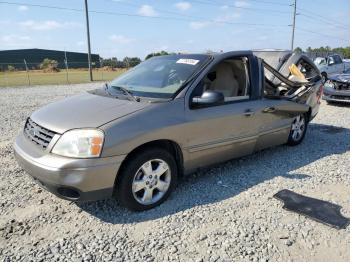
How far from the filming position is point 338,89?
11.2 metres

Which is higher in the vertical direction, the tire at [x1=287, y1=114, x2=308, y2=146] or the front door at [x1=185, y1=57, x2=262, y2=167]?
the front door at [x1=185, y1=57, x2=262, y2=167]

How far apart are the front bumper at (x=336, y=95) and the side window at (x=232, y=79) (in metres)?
7.48

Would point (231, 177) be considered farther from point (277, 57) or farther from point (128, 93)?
point (277, 57)

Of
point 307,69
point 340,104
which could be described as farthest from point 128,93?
point 340,104

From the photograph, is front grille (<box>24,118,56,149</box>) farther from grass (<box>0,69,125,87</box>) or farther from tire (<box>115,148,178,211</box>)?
grass (<box>0,69,125,87</box>)

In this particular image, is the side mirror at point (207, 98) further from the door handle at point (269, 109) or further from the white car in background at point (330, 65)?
the white car in background at point (330, 65)

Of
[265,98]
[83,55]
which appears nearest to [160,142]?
[265,98]

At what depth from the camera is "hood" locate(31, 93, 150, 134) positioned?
349cm

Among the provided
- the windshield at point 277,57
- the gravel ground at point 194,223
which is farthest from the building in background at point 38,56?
the gravel ground at point 194,223

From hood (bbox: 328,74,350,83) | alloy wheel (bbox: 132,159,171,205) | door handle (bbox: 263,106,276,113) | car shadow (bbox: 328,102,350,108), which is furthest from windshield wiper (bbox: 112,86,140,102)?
car shadow (bbox: 328,102,350,108)

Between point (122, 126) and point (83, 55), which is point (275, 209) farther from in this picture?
point (83, 55)

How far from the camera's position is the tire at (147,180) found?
3.57 metres

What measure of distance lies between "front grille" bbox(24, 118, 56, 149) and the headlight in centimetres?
19

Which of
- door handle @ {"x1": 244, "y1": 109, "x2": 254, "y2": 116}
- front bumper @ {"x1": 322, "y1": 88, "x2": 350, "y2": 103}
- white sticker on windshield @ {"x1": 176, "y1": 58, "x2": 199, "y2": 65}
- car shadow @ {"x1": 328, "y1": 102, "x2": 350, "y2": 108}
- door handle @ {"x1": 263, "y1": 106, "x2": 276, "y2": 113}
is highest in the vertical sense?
white sticker on windshield @ {"x1": 176, "y1": 58, "x2": 199, "y2": 65}
